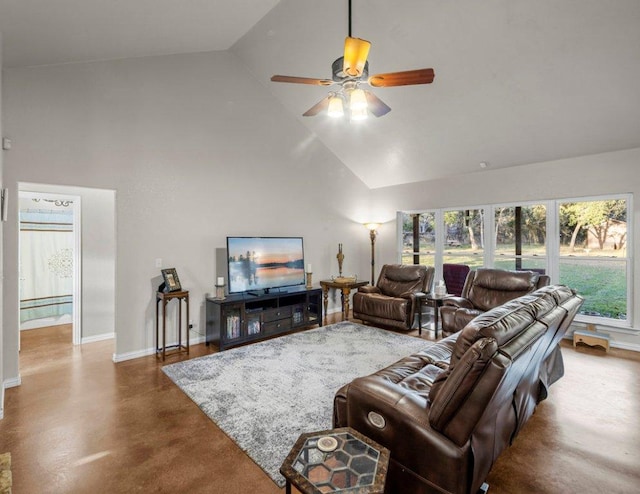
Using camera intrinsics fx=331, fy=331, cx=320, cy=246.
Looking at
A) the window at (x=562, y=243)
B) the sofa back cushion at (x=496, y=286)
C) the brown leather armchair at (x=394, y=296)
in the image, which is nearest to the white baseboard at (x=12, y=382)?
the brown leather armchair at (x=394, y=296)

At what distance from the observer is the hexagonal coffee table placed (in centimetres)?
114

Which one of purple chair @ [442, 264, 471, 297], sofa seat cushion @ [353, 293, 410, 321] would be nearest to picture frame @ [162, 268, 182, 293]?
sofa seat cushion @ [353, 293, 410, 321]

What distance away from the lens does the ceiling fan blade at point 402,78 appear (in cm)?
249

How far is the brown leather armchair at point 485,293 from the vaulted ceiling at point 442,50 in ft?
5.83

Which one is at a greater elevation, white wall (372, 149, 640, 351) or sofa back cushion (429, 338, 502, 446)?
white wall (372, 149, 640, 351)

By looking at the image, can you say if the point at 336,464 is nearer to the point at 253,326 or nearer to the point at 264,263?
the point at 253,326

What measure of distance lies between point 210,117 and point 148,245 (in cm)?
192

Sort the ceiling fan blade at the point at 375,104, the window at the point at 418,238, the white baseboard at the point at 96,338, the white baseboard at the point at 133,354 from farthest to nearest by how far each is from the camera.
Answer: the window at the point at 418,238 → the white baseboard at the point at 96,338 → the white baseboard at the point at 133,354 → the ceiling fan blade at the point at 375,104

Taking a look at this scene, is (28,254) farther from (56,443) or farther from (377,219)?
(377,219)

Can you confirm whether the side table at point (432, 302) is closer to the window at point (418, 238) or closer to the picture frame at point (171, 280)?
the window at point (418, 238)

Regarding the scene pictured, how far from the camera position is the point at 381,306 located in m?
5.04

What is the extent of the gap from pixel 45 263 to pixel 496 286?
6.52 meters

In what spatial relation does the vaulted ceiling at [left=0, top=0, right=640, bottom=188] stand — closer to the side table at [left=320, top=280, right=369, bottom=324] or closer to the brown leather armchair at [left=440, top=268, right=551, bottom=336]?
the brown leather armchair at [left=440, top=268, right=551, bottom=336]

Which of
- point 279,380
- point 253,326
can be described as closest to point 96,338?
point 253,326
